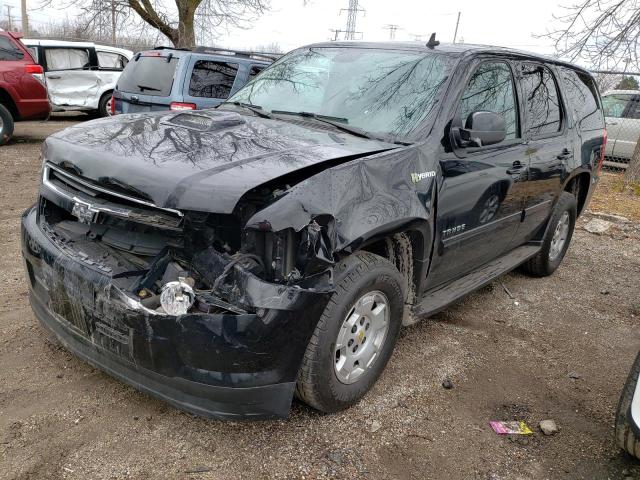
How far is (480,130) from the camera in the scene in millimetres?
3146

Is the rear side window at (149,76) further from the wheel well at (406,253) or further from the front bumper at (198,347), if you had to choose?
the front bumper at (198,347)

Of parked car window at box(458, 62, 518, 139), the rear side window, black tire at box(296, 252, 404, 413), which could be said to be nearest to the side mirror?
parked car window at box(458, 62, 518, 139)

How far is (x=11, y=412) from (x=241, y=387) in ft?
4.13

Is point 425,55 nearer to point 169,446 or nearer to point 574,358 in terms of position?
point 574,358

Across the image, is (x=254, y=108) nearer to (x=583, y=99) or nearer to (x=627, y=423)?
(x=627, y=423)

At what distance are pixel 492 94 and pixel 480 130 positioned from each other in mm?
696

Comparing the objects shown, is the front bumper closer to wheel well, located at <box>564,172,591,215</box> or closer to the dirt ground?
the dirt ground

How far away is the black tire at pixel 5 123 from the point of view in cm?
951

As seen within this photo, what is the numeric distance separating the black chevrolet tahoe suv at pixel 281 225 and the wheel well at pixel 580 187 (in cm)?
158

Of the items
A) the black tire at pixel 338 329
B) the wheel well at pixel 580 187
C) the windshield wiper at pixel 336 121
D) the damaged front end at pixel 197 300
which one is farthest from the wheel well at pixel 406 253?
the wheel well at pixel 580 187

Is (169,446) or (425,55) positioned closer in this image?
(169,446)

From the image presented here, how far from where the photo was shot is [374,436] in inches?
107

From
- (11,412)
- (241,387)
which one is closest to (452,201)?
(241,387)

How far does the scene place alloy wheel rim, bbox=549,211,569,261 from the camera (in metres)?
5.17
